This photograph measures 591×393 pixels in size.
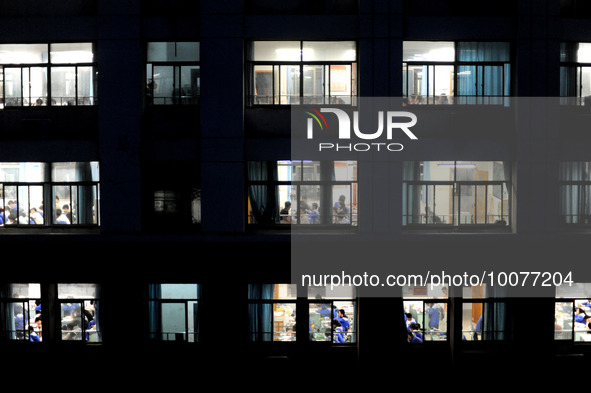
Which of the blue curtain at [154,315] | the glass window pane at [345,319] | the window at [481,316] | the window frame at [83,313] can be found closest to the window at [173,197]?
the blue curtain at [154,315]

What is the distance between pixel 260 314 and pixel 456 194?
6.94 meters

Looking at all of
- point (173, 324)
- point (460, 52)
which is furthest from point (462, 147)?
point (173, 324)

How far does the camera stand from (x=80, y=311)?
19.8m

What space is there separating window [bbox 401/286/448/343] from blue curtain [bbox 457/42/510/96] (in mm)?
6094

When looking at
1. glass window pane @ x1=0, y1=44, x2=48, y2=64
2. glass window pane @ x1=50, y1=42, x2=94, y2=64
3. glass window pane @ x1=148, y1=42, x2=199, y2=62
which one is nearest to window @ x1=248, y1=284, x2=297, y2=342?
glass window pane @ x1=148, y1=42, x2=199, y2=62

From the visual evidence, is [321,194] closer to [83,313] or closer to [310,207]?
[310,207]

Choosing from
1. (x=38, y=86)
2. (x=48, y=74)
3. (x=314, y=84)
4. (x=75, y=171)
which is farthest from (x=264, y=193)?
(x=38, y=86)

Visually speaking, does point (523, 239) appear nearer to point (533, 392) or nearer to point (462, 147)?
point (462, 147)

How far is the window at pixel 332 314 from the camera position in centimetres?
1945

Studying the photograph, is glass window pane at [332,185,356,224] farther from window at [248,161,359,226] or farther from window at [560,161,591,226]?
window at [560,161,591,226]

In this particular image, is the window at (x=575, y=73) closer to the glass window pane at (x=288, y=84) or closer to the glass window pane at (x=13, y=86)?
the glass window pane at (x=288, y=84)

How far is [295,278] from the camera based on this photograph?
19109mm

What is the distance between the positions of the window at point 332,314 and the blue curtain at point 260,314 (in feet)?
3.98

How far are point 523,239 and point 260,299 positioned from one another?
797 cm
